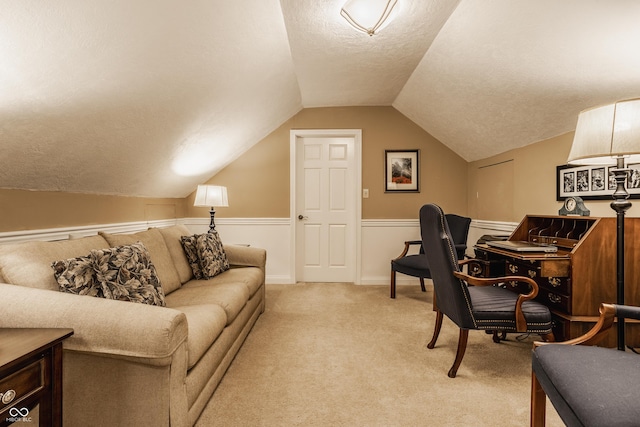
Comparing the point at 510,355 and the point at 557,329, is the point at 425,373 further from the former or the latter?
the point at 557,329

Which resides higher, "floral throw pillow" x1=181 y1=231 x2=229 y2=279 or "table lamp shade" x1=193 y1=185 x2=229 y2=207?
"table lamp shade" x1=193 y1=185 x2=229 y2=207

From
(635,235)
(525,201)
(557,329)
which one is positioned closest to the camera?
(635,235)

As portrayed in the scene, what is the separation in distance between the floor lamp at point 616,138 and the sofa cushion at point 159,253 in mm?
2552

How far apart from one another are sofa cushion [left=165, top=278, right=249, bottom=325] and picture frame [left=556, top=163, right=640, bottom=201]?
8.53ft

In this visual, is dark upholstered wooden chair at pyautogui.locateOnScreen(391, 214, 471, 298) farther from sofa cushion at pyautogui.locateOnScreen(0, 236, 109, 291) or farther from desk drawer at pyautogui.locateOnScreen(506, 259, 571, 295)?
sofa cushion at pyautogui.locateOnScreen(0, 236, 109, 291)

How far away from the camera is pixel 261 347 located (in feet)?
8.21

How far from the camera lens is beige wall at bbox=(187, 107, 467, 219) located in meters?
4.42

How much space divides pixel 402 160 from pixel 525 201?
61.4 inches

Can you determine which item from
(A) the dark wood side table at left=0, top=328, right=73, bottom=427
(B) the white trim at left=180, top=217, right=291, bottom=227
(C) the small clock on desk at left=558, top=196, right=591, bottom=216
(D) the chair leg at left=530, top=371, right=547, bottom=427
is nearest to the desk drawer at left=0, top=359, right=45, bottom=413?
(A) the dark wood side table at left=0, top=328, right=73, bottom=427

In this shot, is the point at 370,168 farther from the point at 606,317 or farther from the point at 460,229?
the point at 606,317

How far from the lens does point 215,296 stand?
2252 mm

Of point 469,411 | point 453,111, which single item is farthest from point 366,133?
point 469,411

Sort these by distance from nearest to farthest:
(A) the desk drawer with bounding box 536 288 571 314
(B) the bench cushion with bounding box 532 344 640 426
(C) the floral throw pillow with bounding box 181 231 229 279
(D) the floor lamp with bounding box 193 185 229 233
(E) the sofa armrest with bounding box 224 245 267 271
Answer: (B) the bench cushion with bounding box 532 344 640 426
(A) the desk drawer with bounding box 536 288 571 314
(C) the floral throw pillow with bounding box 181 231 229 279
(E) the sofa armrest with bounding box 224 245 267 271
(D) the floor lamp with bounding box 193 185 229 233

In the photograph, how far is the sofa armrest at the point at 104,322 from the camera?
51.7 inches
